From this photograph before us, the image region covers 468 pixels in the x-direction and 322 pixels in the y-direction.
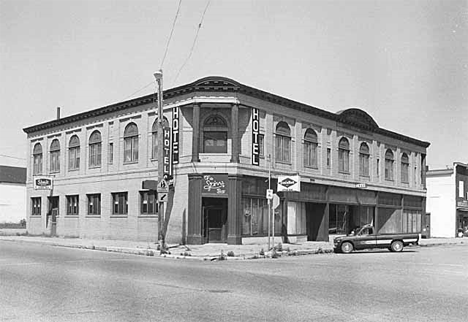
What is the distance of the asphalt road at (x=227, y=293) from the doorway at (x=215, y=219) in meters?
13.3

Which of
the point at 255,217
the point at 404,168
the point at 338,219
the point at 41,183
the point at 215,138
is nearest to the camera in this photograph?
the point at 215,138

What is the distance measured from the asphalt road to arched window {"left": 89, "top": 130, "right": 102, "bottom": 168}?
21054mm

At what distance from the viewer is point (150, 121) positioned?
116 feet

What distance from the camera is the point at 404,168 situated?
5162 cm

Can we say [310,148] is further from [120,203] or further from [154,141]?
[120,203]

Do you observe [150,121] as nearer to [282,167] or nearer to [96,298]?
[282,167]

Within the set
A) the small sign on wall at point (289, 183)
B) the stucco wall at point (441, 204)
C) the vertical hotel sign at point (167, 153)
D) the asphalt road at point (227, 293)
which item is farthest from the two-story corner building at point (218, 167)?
the asphalt road at point (227, 293)

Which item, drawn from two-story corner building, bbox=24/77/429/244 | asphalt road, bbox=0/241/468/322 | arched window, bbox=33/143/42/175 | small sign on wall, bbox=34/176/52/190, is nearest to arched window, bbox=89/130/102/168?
two-story corner building, bbox=24/77/429/244

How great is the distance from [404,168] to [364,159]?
796 centimetres

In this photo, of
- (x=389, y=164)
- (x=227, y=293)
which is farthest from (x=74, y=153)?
(x=227, y=293)

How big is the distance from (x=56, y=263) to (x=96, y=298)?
8.78m

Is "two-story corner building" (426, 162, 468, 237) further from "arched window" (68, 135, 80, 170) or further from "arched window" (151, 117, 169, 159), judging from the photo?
"arched window" (68, 135, 80, 170)

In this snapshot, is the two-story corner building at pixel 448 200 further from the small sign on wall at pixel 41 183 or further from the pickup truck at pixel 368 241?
the small sign on wall at pixel 41 183

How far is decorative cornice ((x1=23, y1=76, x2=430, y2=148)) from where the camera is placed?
1262 inches
